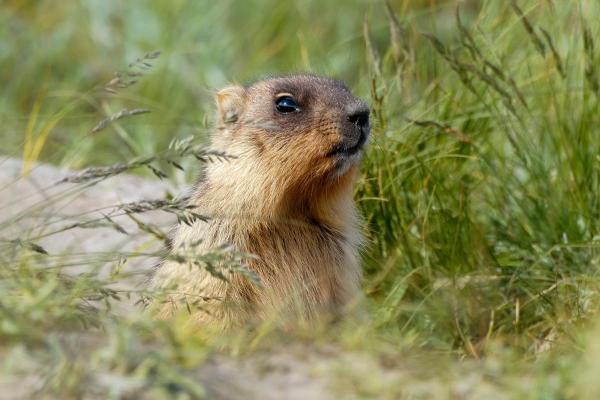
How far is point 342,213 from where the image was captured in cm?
488

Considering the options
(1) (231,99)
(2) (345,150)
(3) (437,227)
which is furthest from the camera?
(1) (231,99)

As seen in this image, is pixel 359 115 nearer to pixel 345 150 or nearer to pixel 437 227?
pixel 345 150

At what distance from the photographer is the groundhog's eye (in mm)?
4922

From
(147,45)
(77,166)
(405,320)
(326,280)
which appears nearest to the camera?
(405,320)

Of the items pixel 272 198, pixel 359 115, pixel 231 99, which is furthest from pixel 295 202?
pixel 231 99

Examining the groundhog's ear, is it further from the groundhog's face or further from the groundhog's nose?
the groundhog's nose

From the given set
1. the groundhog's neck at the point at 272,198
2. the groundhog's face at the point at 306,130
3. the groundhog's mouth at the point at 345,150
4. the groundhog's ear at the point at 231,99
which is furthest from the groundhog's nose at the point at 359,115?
the groundhog's ear at the point at 231,99

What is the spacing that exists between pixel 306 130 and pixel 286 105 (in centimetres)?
25

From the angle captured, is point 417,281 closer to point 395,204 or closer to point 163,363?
point 395,204

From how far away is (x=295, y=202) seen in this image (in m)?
4.77

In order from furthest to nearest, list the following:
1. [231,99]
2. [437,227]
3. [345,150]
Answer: [231,99] < [437,227] < [345,150]

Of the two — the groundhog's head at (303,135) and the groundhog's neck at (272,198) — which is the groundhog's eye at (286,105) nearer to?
the groundhog's head at (303,135)

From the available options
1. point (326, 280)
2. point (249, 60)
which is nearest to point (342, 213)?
point (326, 280)

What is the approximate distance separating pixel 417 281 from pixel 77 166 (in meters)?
2.71
